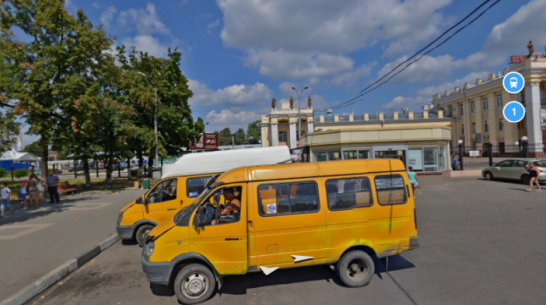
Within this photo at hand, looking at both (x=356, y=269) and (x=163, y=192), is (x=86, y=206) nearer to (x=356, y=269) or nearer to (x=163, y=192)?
(x=163, y=192)

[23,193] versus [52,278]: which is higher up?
[23,193]

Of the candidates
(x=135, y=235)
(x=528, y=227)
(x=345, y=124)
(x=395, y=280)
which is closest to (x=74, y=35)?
(x=135, y=235)

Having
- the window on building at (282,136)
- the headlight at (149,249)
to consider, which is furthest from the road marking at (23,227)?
the window on building at (282,136)

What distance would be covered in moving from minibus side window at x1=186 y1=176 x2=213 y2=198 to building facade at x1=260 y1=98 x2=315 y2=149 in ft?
113

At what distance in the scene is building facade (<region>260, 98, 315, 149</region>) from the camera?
4297 cm

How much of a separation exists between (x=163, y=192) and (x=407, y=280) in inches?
243

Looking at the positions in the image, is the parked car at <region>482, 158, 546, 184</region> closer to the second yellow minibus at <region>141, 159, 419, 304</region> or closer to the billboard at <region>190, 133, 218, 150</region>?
the second yellow minibus at <region>141, 159, 419, 304</region>

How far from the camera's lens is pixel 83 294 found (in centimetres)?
493

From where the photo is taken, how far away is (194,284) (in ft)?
14.8

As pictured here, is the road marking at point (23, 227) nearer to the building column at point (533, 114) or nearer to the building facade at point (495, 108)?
the building facade at point (495, 108)

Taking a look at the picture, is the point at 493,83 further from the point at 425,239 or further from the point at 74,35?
the point at 74,35

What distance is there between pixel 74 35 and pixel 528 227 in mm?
26221

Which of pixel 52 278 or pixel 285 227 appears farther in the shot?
pixel 52 278

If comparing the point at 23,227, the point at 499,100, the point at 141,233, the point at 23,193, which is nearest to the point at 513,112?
the point at 141,233
